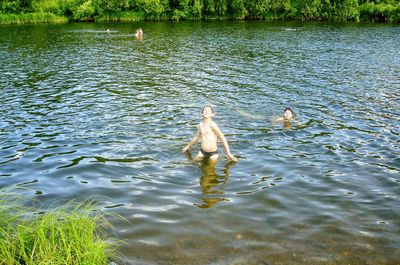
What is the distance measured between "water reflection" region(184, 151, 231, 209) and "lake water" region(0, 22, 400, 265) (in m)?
0.06

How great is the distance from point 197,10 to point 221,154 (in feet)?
221

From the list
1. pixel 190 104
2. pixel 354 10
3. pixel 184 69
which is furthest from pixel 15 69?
pixel 354 10

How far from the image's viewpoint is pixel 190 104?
72.4 ft

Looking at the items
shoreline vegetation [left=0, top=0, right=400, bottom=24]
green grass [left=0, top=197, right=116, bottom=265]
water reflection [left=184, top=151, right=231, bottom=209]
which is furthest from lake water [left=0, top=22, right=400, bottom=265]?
shoreline vegetation [left=0, top=0, right=400, bottom=24]

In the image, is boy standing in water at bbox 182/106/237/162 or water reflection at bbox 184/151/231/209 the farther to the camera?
boy standing in water at bbox 182/106/237/162

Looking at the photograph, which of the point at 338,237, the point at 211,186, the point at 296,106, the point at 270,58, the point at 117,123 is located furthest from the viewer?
the point at 270,58

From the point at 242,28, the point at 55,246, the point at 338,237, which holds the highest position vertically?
the point at 242,28

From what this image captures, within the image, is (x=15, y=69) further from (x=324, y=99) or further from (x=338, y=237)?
(x=338, y=237)

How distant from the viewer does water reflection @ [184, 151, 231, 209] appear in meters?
11.4

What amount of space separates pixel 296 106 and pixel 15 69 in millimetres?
23096

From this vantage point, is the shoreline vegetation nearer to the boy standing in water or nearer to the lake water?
the lake water

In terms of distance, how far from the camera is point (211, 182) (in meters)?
12.7

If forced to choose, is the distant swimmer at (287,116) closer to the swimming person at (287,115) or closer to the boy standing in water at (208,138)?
the swimming person at (287,115)

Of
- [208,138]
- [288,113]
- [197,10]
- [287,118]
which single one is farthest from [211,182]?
[197,10]
